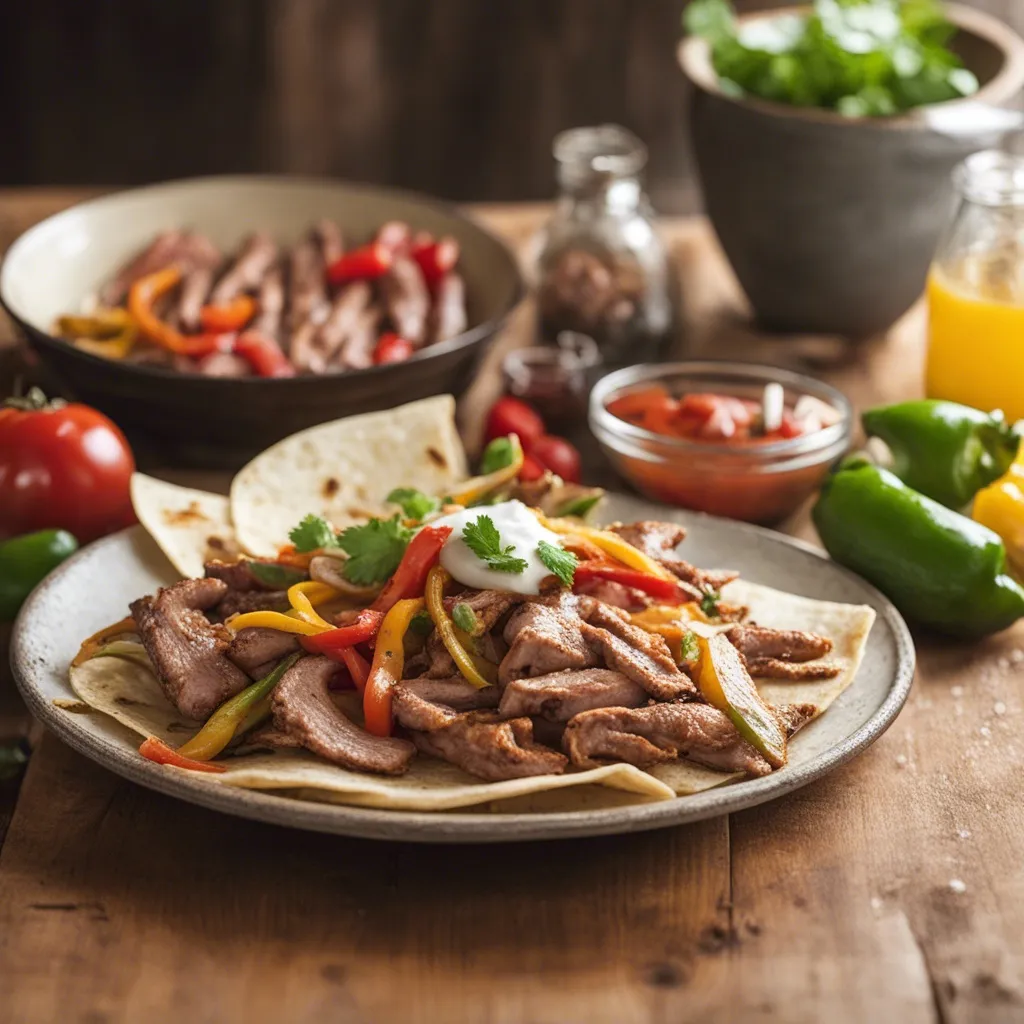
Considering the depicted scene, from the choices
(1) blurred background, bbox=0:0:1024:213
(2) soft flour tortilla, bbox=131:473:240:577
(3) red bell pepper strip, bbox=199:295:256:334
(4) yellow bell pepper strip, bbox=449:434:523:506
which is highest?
(4) yellow bell pepper strip, bbox=449:434:523:506

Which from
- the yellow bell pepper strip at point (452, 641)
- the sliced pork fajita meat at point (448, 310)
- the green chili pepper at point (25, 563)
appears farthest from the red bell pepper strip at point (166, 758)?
the sliced pork fajita meat at point (448, 310)

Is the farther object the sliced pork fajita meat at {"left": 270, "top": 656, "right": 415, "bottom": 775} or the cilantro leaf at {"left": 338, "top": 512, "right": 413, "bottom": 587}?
the cilantro leaf at {"left": 338, "top": 512, "right": 413, "bottom": 587}

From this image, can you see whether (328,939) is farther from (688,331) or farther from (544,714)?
(688,331)

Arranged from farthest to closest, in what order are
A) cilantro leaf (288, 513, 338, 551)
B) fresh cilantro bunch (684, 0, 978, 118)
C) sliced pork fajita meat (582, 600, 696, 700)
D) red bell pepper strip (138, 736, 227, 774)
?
fresh cilantro bunch (684, 0, 978, 118), cilantro leaf (288, 513, 338, 551), sliced pork fajita meat (582, 600, 696, 700), red bell pepper strip (138, 736, 227, 774)

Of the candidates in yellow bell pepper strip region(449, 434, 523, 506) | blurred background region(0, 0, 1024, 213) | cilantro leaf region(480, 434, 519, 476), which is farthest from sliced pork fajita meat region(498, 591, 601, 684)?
blurred background region(0, 0, 1024, 213)

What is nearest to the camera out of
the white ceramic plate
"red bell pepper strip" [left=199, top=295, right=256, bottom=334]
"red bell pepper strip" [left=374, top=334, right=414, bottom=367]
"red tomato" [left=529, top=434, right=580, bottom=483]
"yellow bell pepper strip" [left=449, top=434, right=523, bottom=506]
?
the white ceramic plate

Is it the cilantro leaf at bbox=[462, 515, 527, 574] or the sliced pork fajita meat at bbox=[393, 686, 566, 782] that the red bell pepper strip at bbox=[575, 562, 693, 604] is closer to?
the cilantro leaf at bbox=[462, 515, 527, 574]
